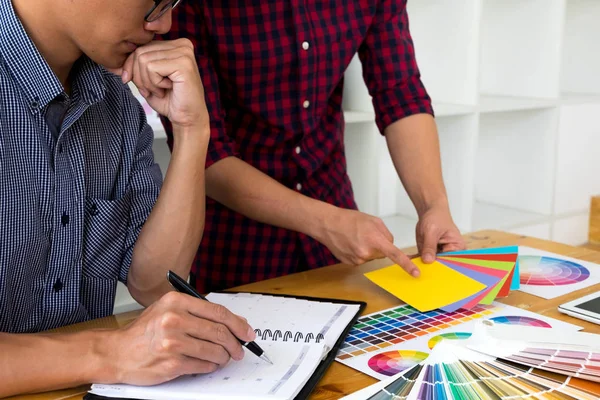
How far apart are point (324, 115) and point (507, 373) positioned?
34.7 inches

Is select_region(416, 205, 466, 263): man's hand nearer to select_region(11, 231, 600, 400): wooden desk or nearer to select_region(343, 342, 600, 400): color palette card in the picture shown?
select_region(11, 231, 600, 400): wooden desk

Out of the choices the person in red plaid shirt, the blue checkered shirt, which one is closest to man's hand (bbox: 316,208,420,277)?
the person in red plaid shirt

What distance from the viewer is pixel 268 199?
1.48m

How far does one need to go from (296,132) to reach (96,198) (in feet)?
1.61

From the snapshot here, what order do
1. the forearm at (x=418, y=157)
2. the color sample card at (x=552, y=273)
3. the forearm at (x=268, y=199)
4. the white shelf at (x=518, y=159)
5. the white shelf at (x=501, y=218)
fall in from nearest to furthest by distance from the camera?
the color sample card at (x=552, y=273), the forearm at (x=268, y=199), the forearm at (x=418, y=157), the white shelf at (x=501, y=218), the white shelf at (x=518, y=159)

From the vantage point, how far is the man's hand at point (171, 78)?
125 centimetres

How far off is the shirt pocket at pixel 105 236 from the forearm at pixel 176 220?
0.03 metres

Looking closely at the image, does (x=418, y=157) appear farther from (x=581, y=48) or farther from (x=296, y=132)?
(x=581, y=48)

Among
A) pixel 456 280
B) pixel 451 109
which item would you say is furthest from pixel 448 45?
pixel 456 280

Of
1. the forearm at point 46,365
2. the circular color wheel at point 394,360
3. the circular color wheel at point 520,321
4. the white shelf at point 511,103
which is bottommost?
the circular color wheel at point 520,321

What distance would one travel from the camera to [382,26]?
1.72 meters

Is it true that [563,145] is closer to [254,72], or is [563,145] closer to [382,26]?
[382,26]

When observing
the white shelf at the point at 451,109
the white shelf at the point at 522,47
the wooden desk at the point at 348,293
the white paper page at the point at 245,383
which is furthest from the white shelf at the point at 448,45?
the white paper page at the point at 245,383

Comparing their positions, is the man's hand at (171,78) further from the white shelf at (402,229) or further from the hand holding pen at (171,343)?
the white shelf at (402,229)
